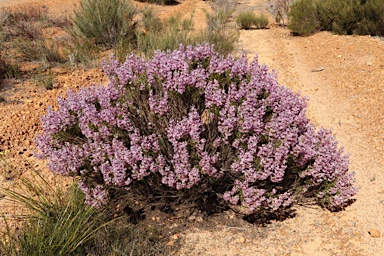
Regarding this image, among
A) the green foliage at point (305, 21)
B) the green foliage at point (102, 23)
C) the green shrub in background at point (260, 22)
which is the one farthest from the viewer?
the green shrub in background at point (260, 22)

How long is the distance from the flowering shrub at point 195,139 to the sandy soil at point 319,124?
302 millimetres

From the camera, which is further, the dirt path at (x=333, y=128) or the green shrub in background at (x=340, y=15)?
the green shrub in background at (x=340, y=15)

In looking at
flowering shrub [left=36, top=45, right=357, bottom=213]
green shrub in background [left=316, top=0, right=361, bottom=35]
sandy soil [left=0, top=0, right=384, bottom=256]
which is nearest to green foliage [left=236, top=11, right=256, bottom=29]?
sandy soil [left=0, top=0, right=384, bottom=256]

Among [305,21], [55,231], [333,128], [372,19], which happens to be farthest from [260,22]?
[55,231]

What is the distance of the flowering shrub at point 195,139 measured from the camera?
11.1 feet

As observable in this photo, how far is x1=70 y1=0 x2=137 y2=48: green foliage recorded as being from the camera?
8812 mm

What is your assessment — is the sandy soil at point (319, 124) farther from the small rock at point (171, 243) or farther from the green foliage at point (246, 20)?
the green foliage at point (246, 20)

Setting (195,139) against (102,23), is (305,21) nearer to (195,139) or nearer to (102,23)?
(102,23)

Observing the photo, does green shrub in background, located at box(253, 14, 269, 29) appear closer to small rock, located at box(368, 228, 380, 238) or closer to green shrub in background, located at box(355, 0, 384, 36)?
green shrub in background, located at box(355, 0, 384, 36)

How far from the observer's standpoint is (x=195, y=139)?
132 inches

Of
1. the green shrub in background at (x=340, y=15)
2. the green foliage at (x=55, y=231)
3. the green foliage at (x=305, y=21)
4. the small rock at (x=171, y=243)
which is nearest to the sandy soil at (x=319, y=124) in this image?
the small rock at (x=171, y=243)

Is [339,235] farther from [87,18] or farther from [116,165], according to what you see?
[87,18]

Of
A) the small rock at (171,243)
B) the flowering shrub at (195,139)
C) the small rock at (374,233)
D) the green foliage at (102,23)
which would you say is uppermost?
the green foliage at (102,23)

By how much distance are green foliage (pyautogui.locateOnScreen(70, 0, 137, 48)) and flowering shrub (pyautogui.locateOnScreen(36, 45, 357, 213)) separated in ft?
16.5
